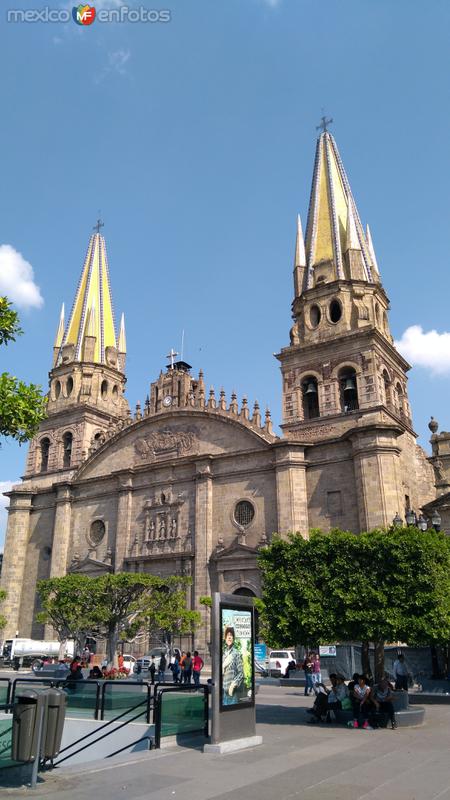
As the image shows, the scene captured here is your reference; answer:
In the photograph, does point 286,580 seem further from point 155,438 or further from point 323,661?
point 155,438

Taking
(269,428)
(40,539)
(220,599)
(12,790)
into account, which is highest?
(269,428)

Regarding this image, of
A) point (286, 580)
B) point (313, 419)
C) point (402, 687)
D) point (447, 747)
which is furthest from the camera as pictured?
point (313, 419)

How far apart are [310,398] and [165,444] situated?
9.36 m

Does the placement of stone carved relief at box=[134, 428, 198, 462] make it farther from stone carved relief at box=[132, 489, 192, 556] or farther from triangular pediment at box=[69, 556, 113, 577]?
triangular pediment at box=[69, 556, 113, 577]

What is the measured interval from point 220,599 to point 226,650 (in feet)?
2.89

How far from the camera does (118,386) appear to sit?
49.4 meters

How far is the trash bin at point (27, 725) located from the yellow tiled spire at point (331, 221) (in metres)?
32.9

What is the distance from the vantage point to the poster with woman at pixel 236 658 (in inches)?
442

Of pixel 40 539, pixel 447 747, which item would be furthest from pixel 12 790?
pixel 40 539

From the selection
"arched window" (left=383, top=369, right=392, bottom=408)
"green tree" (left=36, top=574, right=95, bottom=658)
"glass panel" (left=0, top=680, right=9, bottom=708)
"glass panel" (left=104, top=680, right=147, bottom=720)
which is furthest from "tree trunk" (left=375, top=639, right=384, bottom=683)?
"arched window" (left=383, top=369, right=392, bottom=408)

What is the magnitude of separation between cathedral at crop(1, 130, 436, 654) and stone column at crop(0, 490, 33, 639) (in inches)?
3.3

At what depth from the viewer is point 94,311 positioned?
164 feet

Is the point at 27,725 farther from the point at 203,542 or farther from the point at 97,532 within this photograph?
the point at 97,532

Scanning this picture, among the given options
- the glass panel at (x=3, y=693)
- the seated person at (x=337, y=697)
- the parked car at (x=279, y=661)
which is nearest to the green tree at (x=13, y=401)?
the glass panel at (x=3, y=693)
